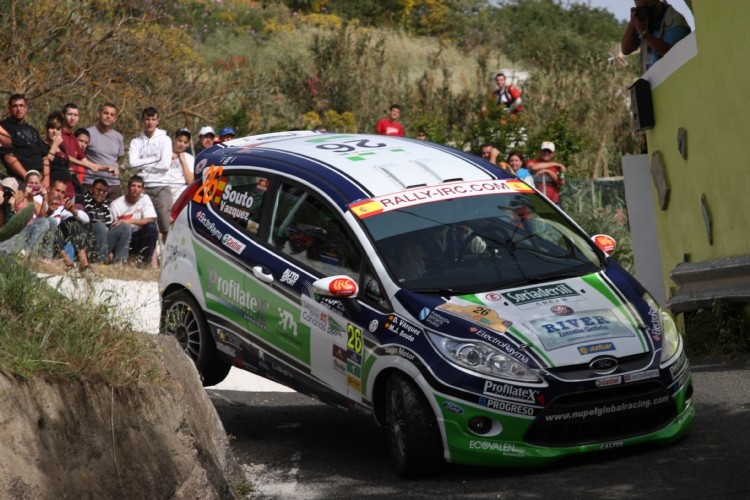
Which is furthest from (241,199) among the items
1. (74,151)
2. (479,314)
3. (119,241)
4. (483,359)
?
(74,151)

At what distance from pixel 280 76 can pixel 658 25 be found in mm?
15789

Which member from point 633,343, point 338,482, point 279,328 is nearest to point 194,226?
point 279,328

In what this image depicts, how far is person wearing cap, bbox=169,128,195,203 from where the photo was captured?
17.0 meters

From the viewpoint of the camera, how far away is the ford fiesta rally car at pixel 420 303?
24.2 feet

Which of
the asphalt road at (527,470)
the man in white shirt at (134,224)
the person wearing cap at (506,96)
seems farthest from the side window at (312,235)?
the person wearing cap at (506,96)

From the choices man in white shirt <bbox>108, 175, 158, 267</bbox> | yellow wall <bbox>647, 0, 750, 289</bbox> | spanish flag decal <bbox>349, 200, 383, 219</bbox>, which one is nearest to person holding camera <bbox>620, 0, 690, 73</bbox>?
yellow wall <bbox>647, 0, 750, 289</bbox>

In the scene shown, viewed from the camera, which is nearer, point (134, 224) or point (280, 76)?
point (134, 224)

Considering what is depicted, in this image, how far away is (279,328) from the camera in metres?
8.87

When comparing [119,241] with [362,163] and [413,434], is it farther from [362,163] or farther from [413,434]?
[413,434]

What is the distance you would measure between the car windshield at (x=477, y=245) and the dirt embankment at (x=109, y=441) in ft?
5.43

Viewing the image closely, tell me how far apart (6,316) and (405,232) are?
281cm

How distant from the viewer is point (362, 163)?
29.7ft

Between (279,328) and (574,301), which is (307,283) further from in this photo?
(574,301)

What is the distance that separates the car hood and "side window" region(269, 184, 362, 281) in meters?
0.97
